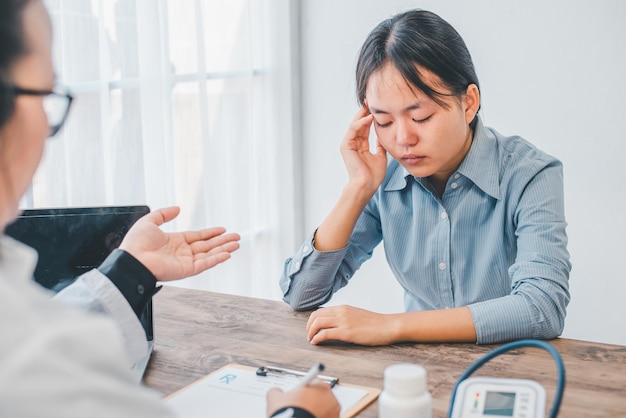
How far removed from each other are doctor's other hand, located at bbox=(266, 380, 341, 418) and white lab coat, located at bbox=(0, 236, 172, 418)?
0.25m

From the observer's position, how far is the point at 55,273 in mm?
1264

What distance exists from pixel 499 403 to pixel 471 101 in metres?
0.82

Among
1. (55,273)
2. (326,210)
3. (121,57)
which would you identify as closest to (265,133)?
(326,210)

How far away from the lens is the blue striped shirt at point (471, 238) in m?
1.41

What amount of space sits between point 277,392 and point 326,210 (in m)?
2.19

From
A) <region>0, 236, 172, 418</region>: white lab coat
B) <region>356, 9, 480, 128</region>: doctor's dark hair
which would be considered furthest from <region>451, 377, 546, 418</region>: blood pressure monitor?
<region>356, 9, 480, 128</region>: doctor's dark hair

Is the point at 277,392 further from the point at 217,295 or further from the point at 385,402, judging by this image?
Answer: the point at 217,295

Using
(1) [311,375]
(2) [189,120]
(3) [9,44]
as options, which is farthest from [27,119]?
(2) [189,120]

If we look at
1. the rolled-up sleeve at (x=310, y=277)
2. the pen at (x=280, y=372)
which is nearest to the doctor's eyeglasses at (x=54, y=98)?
the pen at (x=280, y=372)

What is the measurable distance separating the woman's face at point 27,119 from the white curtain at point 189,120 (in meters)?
1.28

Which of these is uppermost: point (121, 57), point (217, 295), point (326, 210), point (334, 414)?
point (121, 57)

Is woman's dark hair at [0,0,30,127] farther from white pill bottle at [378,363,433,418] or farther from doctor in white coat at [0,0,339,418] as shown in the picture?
white pill bottle at [378,363,433,418]

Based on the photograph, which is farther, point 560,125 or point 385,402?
point 560,125

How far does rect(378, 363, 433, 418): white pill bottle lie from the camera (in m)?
0.82
